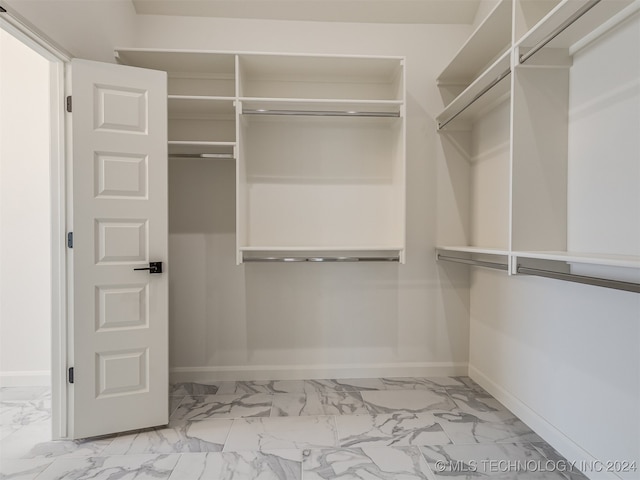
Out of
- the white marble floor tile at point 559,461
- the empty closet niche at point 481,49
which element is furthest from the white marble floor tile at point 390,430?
the empty closet niche at point 481,49

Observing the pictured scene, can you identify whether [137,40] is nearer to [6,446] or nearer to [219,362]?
[219,362]

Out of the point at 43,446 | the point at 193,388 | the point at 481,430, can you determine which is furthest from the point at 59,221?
the point at 481,430

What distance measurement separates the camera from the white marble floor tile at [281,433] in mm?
1867

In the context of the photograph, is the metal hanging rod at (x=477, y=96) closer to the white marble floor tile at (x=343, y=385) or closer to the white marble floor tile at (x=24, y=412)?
the white marble floor tile at (x=343, y=385)

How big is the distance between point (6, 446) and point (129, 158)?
5.80 feet

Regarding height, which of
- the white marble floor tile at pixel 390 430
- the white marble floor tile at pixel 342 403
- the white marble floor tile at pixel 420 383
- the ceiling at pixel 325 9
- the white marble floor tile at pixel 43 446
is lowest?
the white marble floor tile at pixel 43 446

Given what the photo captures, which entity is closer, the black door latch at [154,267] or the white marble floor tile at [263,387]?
the black door latch at [154,267]

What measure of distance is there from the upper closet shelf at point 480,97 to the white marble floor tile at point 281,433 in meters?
2.25

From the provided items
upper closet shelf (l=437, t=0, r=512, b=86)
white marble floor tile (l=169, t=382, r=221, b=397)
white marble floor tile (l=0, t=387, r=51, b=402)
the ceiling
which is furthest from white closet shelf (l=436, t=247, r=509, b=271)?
white marble floor tile (l=0, t=387, r=51, b=402)

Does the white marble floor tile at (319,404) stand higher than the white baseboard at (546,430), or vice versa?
the white baseboard at (546,430)

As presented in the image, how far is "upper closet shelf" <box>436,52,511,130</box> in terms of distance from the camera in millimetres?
1838

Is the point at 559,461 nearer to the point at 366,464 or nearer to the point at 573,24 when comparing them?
the point at 366,464

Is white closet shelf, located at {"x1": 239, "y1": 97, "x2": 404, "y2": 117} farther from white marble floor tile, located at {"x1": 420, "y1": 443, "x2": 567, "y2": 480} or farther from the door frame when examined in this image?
white marble floor tile, located at {"x1": 420, "y1": 443, "x2": 567, "y2": 480}

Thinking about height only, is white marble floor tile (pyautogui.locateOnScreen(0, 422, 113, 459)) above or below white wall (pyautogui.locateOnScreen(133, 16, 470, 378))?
below
